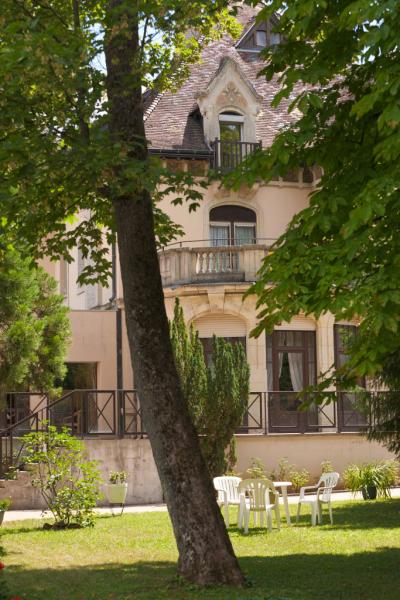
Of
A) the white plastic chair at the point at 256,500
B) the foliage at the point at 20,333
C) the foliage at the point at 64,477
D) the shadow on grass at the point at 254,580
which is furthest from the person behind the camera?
the foliage at the point at 20,333

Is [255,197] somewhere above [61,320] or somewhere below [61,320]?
above

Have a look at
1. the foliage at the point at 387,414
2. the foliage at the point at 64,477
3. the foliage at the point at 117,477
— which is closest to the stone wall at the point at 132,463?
the foliage at the point at 117,477

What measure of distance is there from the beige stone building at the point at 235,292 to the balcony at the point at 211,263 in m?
0.03

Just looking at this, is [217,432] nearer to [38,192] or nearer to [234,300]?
[234,300]

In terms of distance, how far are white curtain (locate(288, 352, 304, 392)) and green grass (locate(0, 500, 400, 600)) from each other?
926cm

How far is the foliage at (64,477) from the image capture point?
18906 mm

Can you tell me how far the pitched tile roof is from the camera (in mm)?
30713

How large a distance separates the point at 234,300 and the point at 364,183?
19.3 m

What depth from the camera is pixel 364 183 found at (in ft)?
30.7

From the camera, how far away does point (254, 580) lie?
12430mm

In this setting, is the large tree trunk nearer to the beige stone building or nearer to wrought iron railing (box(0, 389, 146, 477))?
wrought iron railing (box(0, 389, 146, 477))

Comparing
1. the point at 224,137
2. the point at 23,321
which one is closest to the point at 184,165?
the point at 224,137

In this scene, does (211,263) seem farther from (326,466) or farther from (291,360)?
(326,466)

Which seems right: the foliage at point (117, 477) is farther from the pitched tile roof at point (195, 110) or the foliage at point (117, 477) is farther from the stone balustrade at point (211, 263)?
the pitched tile roof at point (195, 110)
